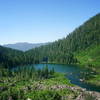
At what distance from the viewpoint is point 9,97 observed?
4877 inches

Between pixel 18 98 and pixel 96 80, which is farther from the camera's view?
pixel 96 80

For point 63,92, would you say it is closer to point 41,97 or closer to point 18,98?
point 41,97

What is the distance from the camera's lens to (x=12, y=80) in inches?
7520

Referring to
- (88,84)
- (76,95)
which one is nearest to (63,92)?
(76,95)

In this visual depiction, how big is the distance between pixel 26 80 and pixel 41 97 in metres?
66.9

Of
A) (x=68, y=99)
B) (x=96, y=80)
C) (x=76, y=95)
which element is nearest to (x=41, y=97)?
(x=68, y=99)

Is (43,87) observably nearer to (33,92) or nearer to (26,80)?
(33,92)

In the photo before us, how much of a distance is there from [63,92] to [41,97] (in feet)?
76.1

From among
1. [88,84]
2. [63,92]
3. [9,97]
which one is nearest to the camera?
[9,97]

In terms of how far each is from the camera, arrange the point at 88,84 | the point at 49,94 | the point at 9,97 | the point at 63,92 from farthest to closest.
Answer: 1. the point at 88,84
2. the point at 63,92
3. the point at 49,94
4. the point at 9,97

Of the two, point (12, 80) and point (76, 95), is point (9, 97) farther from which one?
point (12, 80)

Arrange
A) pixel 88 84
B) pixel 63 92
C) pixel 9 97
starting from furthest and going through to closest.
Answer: pixel 88 84 → pixel 63 92 → pixel 9 97

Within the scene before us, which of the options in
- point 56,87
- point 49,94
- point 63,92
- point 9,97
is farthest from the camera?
point 56,87

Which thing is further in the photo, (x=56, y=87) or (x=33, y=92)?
(x=56, y=87)
